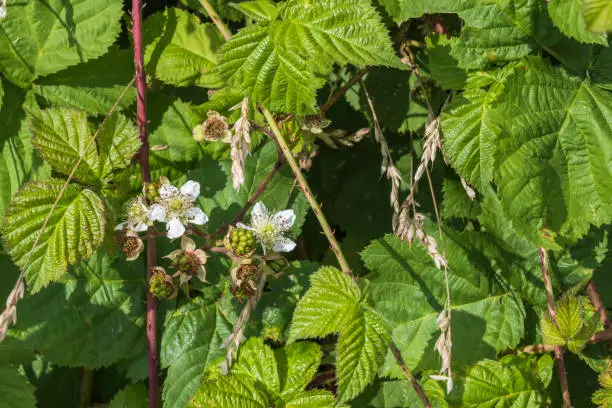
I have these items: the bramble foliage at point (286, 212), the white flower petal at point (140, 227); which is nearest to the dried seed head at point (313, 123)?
the bramble foliage at point (286, 212)

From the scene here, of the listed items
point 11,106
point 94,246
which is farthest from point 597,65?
point 11,106

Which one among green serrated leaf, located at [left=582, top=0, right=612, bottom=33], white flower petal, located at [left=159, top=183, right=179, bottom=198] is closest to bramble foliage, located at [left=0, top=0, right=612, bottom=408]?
white flower petal, located at [left=159, top=183, right=179, bottom=198]

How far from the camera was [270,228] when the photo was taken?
196 cm

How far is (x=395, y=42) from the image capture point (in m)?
2.42

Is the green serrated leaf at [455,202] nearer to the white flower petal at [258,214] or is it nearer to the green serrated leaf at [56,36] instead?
the white flower petal at [258,214]

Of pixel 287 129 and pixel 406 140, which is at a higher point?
pixel 287 129

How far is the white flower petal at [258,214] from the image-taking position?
197 cm

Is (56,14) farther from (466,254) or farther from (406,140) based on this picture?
(466,254)

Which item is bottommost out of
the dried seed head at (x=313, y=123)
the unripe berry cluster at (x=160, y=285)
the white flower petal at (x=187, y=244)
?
the unripe berry cluster at (x=160, y=285)

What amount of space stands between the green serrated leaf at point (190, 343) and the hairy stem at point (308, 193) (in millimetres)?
418

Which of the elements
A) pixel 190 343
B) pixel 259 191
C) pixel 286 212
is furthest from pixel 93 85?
pixel 190 343

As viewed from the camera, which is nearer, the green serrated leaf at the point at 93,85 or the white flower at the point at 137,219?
the white flower at the point at 137,219

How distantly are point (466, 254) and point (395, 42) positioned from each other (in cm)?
78

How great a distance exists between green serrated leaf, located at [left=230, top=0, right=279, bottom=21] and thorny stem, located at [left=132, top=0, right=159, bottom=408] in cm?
34
